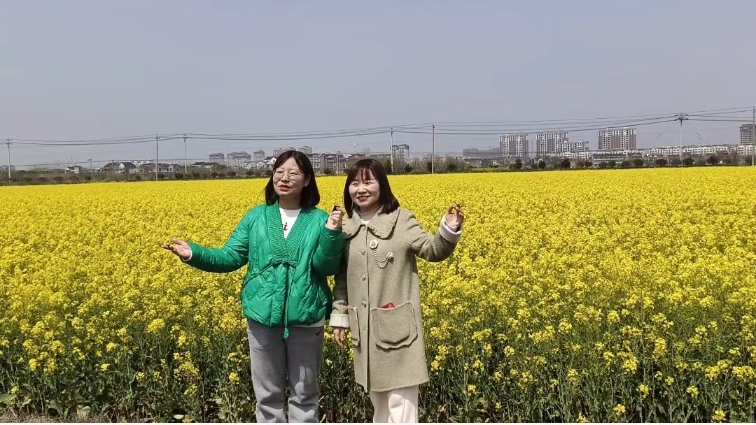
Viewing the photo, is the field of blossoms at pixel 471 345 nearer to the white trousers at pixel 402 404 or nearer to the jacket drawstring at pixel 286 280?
the white trousers at pixel 402 404

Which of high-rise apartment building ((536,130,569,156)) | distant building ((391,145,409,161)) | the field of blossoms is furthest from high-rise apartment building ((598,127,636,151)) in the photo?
the field of blossoms

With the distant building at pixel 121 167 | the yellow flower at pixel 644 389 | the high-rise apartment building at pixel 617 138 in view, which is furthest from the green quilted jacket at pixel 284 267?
the high-rise apartment building at pixel 617 138

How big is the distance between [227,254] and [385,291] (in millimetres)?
888

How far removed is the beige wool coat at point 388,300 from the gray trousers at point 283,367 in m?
0.28

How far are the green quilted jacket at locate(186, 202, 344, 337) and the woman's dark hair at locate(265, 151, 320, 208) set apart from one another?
0.04 meters

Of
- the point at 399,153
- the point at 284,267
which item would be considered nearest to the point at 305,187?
the point at 284,267

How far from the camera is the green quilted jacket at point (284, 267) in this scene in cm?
326

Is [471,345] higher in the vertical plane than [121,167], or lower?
lower

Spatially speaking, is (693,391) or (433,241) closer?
(433,241)

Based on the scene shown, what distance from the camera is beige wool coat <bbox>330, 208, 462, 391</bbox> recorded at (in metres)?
3.10

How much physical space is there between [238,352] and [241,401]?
32 centimetres

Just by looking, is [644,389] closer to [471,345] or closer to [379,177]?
[471,345]

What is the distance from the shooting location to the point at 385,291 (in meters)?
3.12

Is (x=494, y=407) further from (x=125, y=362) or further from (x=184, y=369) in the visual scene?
(x=125, y=362)
